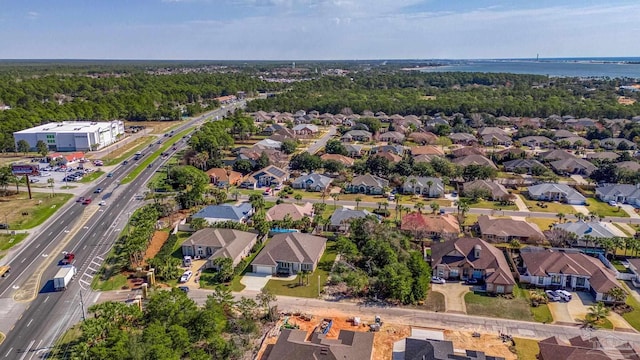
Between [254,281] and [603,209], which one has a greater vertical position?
[603,209]

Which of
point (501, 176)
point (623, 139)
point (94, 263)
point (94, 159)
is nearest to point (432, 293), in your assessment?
point (94, 263)

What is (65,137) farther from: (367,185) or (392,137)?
(392,137)

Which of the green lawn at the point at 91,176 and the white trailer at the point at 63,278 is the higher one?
the green lawn at the point at 91,176

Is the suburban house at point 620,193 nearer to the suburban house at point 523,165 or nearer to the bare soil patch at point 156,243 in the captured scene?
the suburban house at point 523,165

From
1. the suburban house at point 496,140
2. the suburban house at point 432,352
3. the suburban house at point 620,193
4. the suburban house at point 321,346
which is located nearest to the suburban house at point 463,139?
the suburban house at point 496,140

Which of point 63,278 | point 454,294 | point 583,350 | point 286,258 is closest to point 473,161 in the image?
point 454,294

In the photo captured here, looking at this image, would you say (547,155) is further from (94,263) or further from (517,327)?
(94,263)
